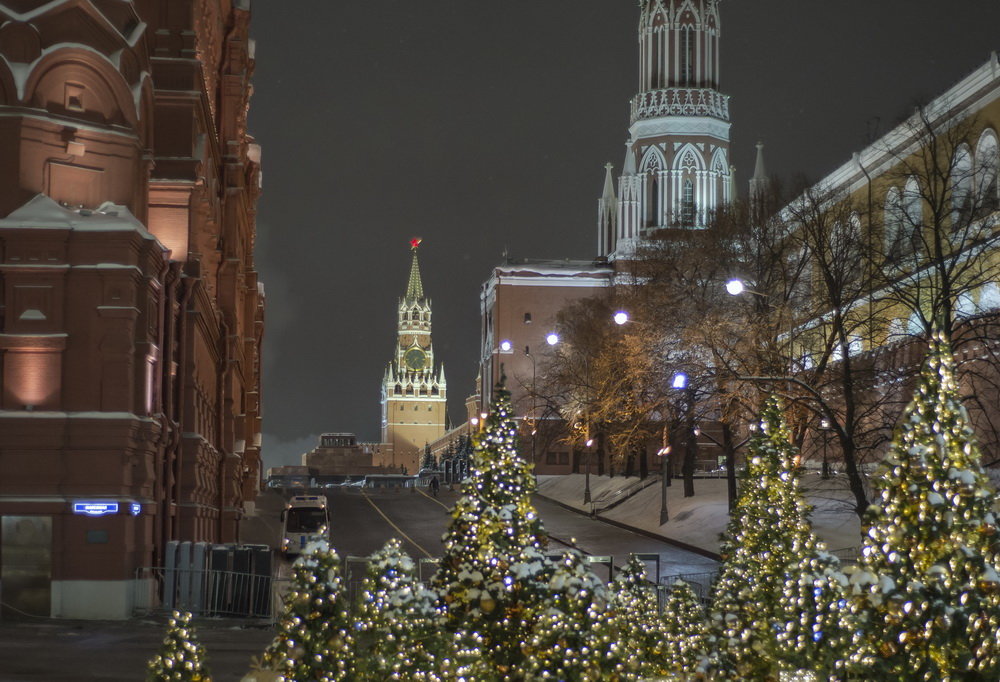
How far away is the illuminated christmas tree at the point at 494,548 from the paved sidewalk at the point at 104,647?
5.07 meters

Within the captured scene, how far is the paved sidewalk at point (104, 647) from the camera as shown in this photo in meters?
18.6

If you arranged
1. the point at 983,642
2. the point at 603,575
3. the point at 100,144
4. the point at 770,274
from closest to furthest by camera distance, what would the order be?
the point at 983,642
the point at 100,144
the point at 603,575
the point at 770,274

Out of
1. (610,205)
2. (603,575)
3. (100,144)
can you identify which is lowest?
(603,575)

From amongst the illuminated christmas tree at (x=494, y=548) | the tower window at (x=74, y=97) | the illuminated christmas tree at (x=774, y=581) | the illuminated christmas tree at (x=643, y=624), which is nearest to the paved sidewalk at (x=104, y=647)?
the illuminated christmas tree at (x=494, y=548)

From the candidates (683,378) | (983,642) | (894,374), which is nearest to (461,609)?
(983,642)

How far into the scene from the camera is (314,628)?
10531 mm

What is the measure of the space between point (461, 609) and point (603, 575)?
2207 cm

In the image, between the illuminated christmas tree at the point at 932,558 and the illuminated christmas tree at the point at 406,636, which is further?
the illuminated christmas tree at the point at 406,636

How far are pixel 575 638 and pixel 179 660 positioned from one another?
2879mm

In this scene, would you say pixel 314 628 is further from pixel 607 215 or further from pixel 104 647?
pixel 607 215

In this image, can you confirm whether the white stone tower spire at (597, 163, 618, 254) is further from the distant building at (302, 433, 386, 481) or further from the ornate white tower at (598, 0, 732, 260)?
the distant building at (302, 433, 386, 481)

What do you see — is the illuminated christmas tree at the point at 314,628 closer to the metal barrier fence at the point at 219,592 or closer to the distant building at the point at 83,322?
the distant building at the point at 83,322

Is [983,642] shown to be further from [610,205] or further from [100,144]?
[610,205]

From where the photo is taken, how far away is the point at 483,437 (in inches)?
Result: 628
